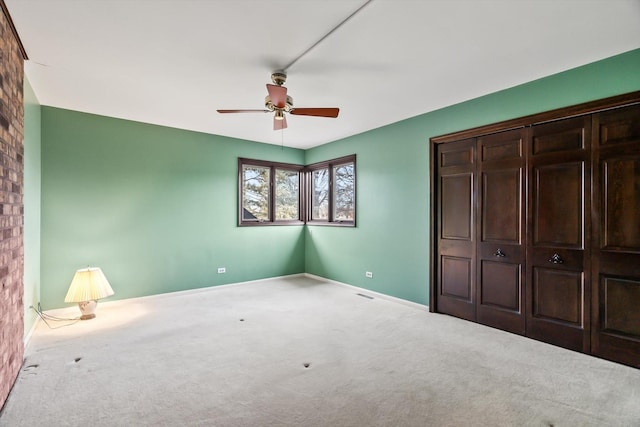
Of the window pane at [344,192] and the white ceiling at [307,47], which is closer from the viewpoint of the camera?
the white ceiling at [307,47]

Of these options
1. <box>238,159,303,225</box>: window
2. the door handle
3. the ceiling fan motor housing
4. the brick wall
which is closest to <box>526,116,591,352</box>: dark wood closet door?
the door handle

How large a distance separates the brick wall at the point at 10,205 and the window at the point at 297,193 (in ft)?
10.4

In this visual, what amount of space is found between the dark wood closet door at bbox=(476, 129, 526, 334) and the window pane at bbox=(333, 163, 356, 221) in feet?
7.33

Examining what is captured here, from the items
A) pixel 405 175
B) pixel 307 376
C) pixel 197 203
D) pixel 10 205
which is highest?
pixel 405 175

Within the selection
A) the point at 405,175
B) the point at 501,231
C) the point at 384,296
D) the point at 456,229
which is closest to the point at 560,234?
the point at 501,231

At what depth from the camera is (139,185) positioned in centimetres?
456

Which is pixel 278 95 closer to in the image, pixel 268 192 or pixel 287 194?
pixel 268 192

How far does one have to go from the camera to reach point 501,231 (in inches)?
135

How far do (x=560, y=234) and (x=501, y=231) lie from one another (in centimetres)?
54

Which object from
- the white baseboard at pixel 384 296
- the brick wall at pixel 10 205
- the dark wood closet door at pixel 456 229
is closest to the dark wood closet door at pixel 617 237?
the dark wood closet door at pixel 456 229

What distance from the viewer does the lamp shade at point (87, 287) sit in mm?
3711

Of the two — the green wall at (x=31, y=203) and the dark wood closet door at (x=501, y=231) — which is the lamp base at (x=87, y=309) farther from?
the dark wood closet door at (x=501, y=231)

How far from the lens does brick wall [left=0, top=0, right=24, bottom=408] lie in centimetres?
208

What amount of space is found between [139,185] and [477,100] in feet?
15.5
